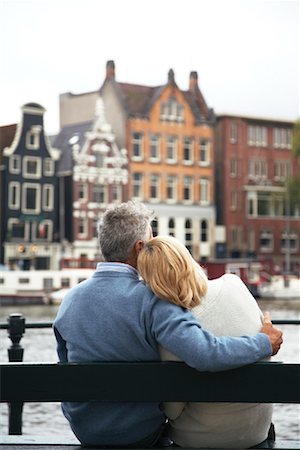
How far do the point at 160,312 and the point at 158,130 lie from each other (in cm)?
4926

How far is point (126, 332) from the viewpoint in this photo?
2207mm

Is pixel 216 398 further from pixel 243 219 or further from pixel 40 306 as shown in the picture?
pixel 243 219

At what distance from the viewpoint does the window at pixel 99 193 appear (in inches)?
1805

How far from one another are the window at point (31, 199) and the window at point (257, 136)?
42.7ft

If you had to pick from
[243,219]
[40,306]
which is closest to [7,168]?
[40,306]

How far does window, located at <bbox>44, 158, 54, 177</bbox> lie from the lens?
4316 centimetres

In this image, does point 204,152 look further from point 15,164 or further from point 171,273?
point 171,273

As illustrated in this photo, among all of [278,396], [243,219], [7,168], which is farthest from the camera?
[243,219]

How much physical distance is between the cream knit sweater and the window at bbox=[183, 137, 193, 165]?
162ft

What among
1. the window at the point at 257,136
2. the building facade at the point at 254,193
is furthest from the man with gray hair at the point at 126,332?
the window at the point at 257,136

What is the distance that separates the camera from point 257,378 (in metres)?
2.08

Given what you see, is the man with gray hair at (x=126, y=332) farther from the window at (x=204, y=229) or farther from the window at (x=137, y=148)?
the window at (x=204, y=229)

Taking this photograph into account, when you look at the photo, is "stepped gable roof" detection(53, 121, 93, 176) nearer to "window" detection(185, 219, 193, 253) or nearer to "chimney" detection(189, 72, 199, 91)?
"window" detection(185, 219, 193, 253)

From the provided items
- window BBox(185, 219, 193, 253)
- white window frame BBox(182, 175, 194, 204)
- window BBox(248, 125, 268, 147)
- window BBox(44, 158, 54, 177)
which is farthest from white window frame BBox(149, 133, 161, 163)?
window BBox(44, 158, 54, 177)
